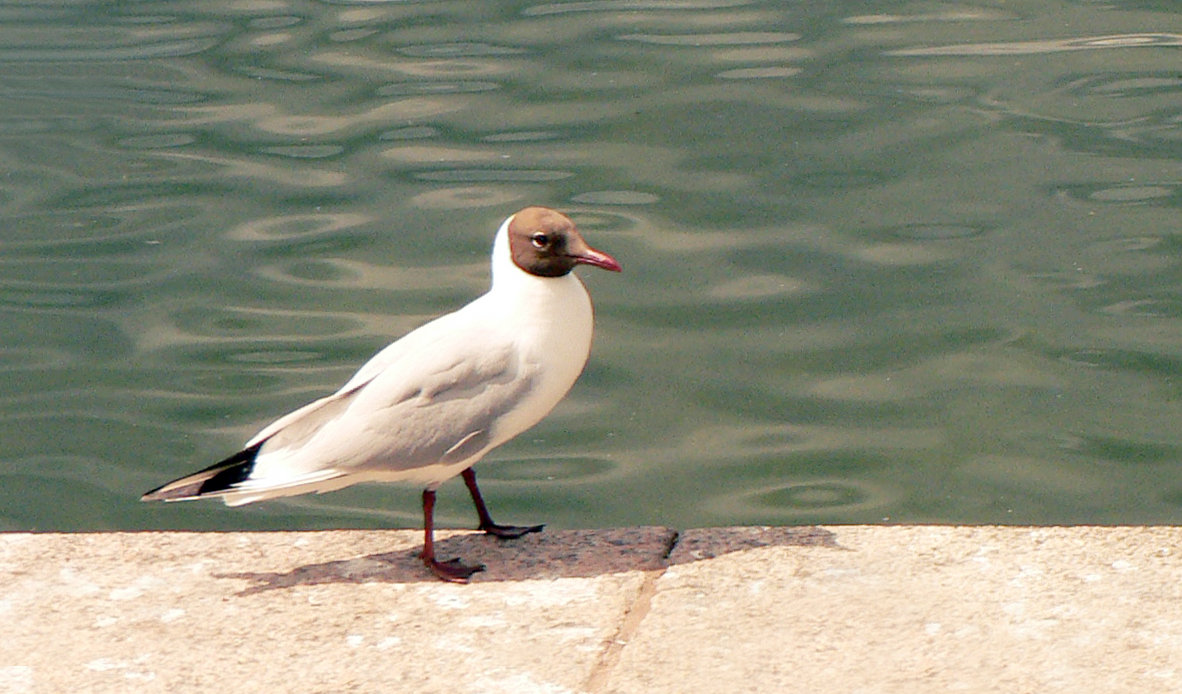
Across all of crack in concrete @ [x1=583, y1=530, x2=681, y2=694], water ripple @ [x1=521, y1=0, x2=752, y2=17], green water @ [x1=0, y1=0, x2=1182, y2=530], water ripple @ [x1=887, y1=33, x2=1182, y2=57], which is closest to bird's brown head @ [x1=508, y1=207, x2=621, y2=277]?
crack in concrete @ [x1=583, y1=530, x2=681, y2=694]

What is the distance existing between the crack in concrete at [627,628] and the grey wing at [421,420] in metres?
0.52

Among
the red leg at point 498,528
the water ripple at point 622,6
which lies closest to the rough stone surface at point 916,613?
the red leg at point 498,528

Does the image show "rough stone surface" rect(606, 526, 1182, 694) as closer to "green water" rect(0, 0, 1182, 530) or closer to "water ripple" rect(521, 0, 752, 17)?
"green water" rect(0, 0, 1182, 530)

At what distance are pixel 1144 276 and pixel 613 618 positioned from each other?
194 inches

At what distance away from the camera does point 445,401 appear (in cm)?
416

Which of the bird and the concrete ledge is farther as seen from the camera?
the bird

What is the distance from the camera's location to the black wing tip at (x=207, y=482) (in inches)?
160

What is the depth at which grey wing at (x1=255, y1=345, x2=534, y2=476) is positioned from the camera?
414 centimetres

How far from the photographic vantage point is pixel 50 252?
28.6ft

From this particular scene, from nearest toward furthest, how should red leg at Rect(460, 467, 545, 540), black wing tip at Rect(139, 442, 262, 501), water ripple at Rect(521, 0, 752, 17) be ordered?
black wing tip at Rect(139, 442, 262, 501)
red leg at Rect(460, 467, 545, 540)
water ripple at Rect(521, 0, 752, 17)

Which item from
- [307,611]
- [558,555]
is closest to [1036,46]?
[558,555]

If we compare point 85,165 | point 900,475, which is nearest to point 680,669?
point 900,475

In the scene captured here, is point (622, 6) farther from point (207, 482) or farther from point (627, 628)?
point (627, 628)

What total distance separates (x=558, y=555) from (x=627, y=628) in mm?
523
